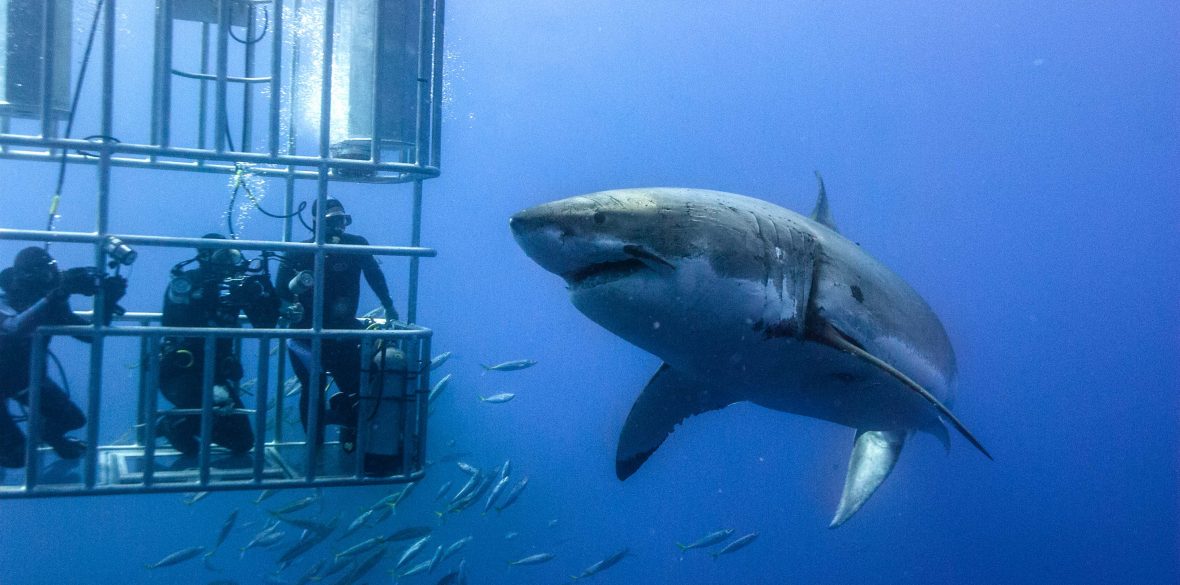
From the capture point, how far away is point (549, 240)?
2600 millimetres

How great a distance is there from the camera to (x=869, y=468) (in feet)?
19.2

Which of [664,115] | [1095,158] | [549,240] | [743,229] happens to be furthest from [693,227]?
[1095,158]

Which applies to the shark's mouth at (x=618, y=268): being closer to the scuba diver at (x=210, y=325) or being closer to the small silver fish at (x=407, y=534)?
the scuba diver at (x=210, y=325)

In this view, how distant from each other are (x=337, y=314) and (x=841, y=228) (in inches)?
2081

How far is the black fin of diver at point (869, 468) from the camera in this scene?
5.67 meters

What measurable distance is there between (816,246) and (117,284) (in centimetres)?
365

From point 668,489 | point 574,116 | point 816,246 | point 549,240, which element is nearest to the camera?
point 549,240

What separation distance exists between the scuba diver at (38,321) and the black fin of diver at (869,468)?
16.7 ft

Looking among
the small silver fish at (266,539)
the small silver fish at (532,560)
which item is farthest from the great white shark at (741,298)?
the small silver fish at (266,539)

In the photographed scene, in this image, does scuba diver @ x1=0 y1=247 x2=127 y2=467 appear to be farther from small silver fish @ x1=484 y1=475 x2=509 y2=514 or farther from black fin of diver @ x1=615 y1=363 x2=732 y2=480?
small silver fish @ x1=484 y1=475 x2=509 y2=514

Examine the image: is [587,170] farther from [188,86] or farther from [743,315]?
[743,315]

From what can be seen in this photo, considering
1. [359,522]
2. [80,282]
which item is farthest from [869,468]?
[80,282]

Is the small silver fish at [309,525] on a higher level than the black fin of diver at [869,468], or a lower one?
lower

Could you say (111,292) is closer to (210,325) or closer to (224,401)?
(210,325)
